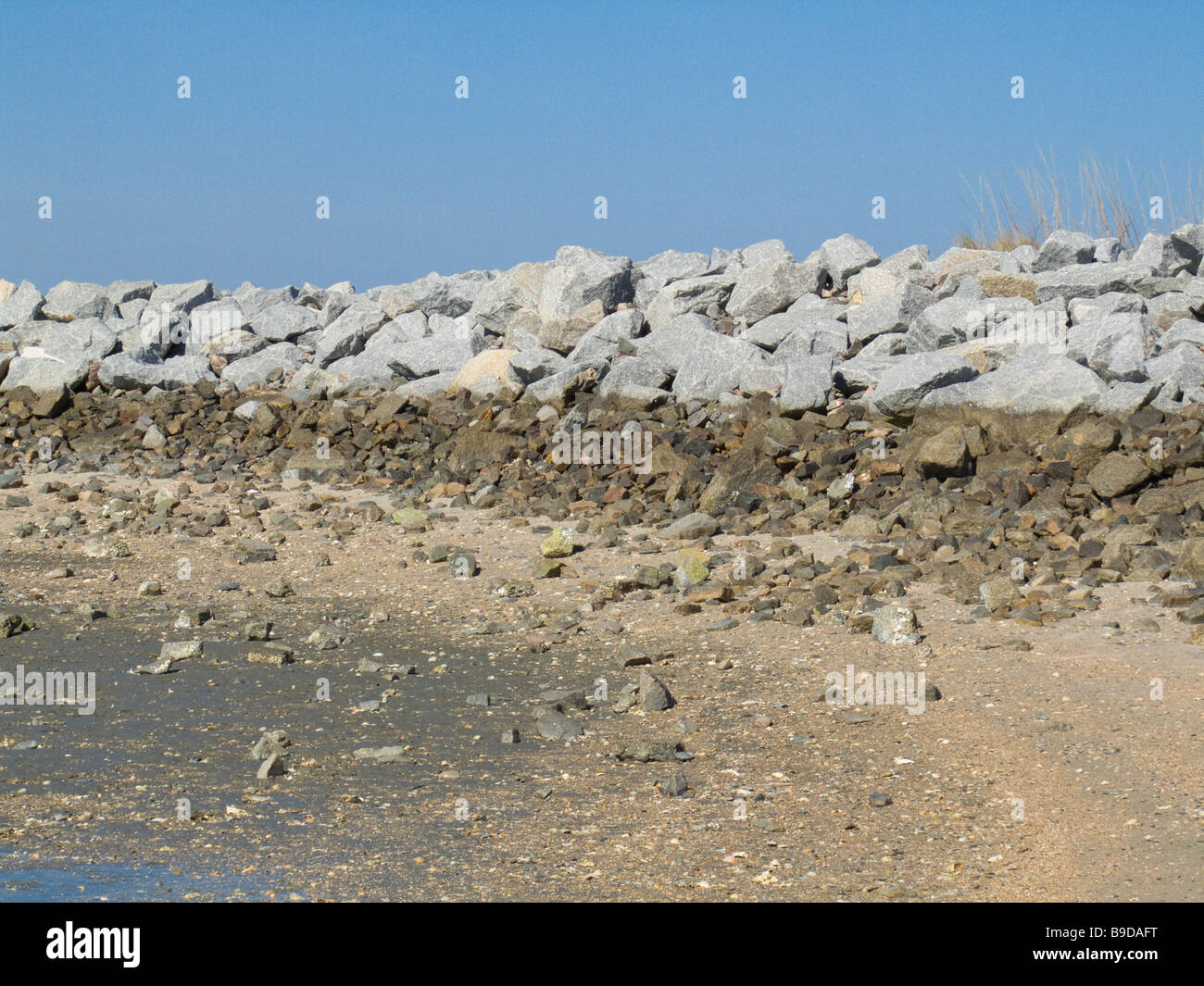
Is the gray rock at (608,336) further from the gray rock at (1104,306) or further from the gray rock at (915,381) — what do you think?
the gray rock at (1104,306)

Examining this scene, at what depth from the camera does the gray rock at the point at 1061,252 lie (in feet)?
42.4

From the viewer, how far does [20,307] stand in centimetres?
1673

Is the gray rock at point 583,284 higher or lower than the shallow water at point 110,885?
higher

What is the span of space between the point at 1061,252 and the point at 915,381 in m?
4.19

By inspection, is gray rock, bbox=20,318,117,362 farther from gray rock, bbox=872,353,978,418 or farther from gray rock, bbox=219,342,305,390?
gray rock, bbox=872,353,978,418

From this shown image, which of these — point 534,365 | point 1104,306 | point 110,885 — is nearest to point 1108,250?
point 1104,306

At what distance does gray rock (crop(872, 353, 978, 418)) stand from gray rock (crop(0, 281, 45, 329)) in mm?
11939

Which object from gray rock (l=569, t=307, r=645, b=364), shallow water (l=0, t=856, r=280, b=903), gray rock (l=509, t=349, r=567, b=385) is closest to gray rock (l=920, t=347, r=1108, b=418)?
gray rock (l=569, t=307, r=645, b=364)

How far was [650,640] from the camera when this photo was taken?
22.4 ft

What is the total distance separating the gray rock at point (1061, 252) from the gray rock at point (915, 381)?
3596 millimetres

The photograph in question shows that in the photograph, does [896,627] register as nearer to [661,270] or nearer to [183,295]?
[661,270]

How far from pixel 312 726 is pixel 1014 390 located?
6183mm

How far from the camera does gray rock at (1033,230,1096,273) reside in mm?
12922

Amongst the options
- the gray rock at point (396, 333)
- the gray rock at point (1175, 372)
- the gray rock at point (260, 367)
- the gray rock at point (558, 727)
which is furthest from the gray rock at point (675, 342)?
the gray rock at point (558, 727)
